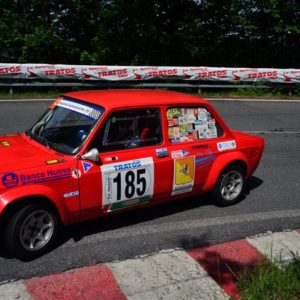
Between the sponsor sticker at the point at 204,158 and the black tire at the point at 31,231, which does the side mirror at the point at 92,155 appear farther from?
the sponsor sticker at the point at 204,158

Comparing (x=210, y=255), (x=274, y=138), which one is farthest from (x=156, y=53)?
(x=210, y=255)

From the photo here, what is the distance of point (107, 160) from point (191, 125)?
146cm

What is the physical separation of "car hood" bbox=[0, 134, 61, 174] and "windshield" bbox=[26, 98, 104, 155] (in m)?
0.11

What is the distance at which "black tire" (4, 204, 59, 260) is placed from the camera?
483 centimetres

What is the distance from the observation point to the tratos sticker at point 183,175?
6105mm

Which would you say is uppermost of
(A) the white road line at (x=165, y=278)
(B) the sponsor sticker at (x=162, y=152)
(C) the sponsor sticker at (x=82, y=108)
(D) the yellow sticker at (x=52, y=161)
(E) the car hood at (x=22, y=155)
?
(C) the sponsor sticker at (x=82, y=108)

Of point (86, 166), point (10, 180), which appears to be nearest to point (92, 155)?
point (86, 166)

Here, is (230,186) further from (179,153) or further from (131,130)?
(131,130)

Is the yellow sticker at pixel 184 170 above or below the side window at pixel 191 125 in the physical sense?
below

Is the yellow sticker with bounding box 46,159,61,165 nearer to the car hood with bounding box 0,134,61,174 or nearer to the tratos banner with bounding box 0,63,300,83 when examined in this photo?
the car hood with bounding box 0,134,61,174

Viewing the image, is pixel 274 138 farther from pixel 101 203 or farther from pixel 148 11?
pixel 148 11

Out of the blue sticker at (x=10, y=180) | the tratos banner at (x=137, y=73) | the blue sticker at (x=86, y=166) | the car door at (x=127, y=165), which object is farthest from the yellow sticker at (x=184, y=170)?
the tratos banner at (x=137, y=73)

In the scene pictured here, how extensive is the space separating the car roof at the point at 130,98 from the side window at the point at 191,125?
0.12 m

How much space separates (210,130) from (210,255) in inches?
74.9
